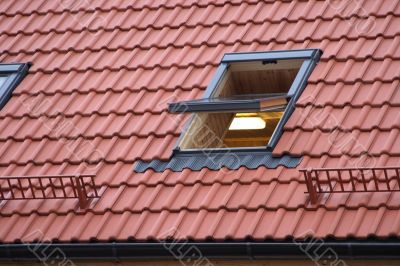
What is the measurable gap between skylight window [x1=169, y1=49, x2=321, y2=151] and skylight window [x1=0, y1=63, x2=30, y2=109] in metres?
2.35

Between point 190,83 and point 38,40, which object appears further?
point 38,40

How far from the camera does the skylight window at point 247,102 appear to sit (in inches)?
538

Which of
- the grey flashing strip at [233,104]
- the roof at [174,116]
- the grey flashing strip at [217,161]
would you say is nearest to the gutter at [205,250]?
the roof at [174,116]

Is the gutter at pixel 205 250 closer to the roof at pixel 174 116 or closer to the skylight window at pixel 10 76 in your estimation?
the roof at pixel 174 116

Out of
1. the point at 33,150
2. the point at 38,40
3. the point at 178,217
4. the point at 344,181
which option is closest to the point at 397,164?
the point at 344,181

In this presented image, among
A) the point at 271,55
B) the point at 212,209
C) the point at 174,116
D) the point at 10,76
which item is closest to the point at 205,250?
the point at 212,209

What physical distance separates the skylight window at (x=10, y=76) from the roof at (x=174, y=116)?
0.10m

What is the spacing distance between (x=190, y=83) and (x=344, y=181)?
2648 mm

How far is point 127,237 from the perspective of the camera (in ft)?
42.1

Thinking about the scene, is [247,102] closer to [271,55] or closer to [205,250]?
[271,55]

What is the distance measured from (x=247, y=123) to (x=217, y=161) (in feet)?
3.21

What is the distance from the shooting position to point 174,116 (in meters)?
14.2

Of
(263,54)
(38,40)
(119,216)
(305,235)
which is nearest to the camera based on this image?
(305,235)

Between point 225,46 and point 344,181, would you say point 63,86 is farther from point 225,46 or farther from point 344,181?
point 344,181
